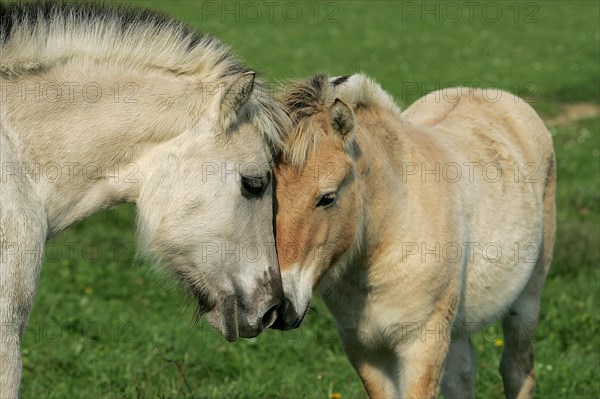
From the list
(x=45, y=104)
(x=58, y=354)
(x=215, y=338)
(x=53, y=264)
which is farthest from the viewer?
(x=53, y=264)

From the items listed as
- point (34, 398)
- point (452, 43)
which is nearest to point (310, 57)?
point (452, 43)

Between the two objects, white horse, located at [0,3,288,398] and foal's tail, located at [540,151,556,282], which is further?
foal's tail, located at [540,151,556,282]

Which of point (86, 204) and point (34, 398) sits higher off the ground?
point (86, 204)

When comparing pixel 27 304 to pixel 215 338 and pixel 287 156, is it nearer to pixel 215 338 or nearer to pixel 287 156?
pixel 287 156

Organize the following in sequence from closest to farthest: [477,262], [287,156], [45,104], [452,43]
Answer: [45,104], [287,156], [477,262], [452,43]

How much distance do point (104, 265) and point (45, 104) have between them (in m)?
5.65

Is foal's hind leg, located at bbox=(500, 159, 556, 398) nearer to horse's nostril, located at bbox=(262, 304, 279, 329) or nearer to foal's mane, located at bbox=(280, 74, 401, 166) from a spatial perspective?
foal's mane, located at bbox=(280, 74, 401, 166)

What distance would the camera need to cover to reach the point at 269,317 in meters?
4.00

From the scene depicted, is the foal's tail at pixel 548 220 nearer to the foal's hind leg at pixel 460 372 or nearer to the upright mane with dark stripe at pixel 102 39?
the foal's hind leg at pixel 460 372

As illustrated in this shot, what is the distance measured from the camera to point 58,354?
6602 mm

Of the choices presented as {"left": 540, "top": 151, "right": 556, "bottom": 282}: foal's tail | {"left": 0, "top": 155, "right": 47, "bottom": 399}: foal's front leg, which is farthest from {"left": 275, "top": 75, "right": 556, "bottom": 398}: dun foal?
{"left": 0, "top": 155, "right": 47, "bottom": 399}: foal's front leg

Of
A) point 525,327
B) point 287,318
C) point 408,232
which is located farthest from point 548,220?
point 287,318

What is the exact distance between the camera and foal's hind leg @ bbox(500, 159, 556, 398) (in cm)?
611

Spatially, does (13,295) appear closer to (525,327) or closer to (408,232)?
(408,232)
